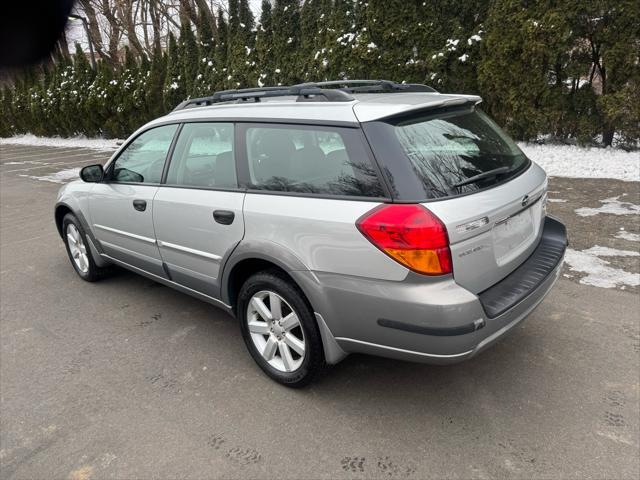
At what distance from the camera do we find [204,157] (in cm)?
316

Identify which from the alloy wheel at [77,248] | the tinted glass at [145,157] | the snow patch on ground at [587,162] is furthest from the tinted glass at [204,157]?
the snow patch on ground at [587,162]

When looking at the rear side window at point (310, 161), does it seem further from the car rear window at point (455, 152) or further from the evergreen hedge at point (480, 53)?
the evergreen hedge at point (480, 53)

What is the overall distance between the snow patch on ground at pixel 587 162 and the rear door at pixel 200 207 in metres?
5.91

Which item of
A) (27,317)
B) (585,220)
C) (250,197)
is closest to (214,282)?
(250,197)

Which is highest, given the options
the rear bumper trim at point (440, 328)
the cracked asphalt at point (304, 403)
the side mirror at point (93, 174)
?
the side mirror at point (93, 174)

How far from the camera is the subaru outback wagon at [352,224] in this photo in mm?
2137

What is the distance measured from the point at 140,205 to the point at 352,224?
6.29ft

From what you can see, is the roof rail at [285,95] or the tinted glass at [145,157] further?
the tinted glass at [145,157]

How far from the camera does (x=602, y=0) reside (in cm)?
657

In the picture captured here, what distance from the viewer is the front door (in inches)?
135

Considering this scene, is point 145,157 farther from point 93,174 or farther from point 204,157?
point 204,157

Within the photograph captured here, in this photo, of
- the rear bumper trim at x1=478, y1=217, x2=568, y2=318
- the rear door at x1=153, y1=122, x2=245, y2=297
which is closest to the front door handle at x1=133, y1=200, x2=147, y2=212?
the rear door at x1=153, y1=122, x2=245, y2=297

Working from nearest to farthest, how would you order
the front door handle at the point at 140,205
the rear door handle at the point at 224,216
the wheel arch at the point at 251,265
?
the wheel arch at the point at 251,265, the rear door handle at the point at 224,216, the front door handle at the point at 140,205

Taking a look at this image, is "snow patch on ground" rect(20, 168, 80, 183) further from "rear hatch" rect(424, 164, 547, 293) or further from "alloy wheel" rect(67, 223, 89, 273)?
"rear hatch" rect(424, 164, 547, 293)
